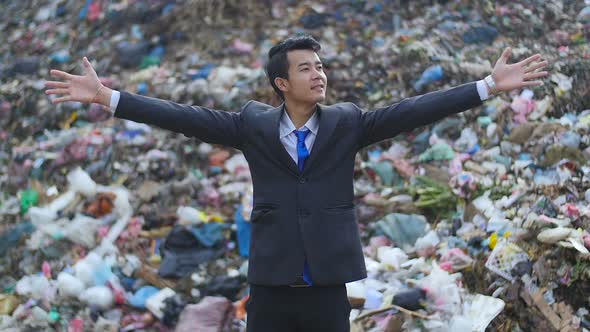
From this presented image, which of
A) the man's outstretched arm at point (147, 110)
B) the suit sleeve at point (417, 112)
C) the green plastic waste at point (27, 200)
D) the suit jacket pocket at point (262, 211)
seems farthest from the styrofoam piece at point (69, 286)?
the suit sleeve at point (417, 112)

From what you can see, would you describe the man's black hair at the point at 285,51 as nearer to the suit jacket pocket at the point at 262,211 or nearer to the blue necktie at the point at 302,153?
the blue necktie at the point at 302,153

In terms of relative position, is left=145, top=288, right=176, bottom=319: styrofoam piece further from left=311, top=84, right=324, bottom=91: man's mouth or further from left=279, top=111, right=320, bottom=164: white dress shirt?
left=311, top=84, right=324, bottom=91: man's mouth

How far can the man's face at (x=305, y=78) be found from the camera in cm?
224

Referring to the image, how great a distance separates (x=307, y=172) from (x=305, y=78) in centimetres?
31

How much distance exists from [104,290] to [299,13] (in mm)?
4439

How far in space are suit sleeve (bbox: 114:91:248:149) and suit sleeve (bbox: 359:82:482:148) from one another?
0.42 meters

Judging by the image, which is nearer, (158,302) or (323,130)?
(323,130)

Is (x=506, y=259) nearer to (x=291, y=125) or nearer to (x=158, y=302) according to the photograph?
(x=291, y=125)

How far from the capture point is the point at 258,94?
6445 millimetres

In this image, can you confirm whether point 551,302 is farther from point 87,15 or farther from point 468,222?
point 87,15

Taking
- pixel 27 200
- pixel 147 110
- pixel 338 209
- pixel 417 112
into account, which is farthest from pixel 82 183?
pixel 417 112

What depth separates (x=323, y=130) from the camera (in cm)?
221

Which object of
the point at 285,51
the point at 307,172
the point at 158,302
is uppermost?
the point at 285,51

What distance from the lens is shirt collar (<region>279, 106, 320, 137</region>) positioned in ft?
7.38
